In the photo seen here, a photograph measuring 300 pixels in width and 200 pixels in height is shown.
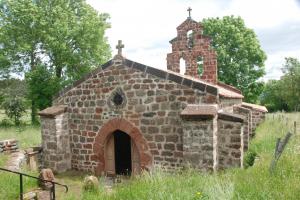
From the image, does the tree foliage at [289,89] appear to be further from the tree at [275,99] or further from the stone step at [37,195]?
the stone step at [37,195]

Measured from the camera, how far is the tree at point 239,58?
32531mm

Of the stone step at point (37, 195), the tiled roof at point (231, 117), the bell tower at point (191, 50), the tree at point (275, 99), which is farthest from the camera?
the tree at point (275, 99)

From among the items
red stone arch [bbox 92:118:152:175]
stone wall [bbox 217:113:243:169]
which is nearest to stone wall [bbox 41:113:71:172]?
red stone arch [bbox 92:118:152:175]

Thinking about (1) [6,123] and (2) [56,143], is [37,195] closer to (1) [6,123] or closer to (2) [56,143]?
(2) [56,143]

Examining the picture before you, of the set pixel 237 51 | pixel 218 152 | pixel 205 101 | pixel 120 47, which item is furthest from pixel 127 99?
pixel 237 51

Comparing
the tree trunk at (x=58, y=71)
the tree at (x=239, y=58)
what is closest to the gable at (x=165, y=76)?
the tree trunk at (x=58, y=71)

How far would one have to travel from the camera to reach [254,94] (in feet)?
109

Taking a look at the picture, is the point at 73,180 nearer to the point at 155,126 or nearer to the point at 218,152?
the point at 155,126

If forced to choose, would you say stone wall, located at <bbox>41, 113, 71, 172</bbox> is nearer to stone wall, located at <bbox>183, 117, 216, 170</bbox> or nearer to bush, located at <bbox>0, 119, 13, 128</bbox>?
stone wall, located at <bbox>183, 117, 216, 170</bbox>

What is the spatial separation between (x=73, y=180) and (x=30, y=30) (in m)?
18.5

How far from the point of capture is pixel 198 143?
29.0 ft

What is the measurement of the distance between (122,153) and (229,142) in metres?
4.43

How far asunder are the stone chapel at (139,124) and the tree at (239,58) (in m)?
20.3

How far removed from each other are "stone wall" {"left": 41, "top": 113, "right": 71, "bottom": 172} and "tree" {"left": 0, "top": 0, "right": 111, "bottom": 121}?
47.6 ft
